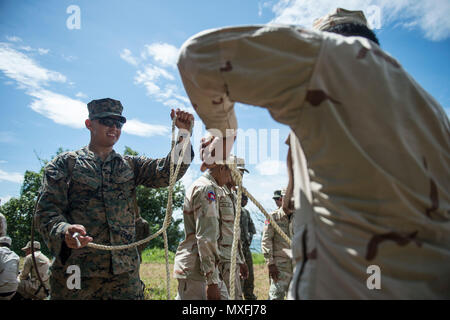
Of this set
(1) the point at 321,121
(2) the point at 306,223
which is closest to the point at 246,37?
(1) the point at 321,121

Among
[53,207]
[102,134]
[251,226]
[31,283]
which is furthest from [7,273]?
[251,226]

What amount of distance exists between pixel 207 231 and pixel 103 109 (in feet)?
5.92

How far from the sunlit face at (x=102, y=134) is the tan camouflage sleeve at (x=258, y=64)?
2.50 meters

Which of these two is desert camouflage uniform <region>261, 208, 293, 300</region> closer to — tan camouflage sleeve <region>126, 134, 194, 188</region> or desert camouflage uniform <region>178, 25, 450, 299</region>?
tan camouflage sleeve <region>126, 134, 194, 188</region>

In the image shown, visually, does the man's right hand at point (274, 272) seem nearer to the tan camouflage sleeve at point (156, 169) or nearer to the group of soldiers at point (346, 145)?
the tan camouflage sleeve at point (156, 169)

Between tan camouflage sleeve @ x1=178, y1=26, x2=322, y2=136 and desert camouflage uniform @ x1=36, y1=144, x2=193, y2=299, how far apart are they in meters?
2.09

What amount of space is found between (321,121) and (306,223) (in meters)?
0.40

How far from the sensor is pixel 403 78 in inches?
48.2

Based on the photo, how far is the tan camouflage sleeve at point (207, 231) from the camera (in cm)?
328

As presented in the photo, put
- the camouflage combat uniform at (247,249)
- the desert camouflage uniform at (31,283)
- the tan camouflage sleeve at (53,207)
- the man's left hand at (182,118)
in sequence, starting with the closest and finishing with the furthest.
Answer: the tan camouflage sleeve at (53,207) → the man's left hand at (182,118) → the desert camouflage uniform at (31,283) → the camouflage combat uniform at (247,249)

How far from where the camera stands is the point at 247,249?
25.8 feet

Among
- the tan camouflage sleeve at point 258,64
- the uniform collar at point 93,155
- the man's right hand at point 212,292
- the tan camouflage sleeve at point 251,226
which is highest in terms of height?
the uniform collar at point 93,155

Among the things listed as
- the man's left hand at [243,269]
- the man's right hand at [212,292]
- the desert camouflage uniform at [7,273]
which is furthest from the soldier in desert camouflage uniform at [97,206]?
the desert camouflage uniform at [7,273]

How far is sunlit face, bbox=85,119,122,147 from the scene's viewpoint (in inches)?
140
